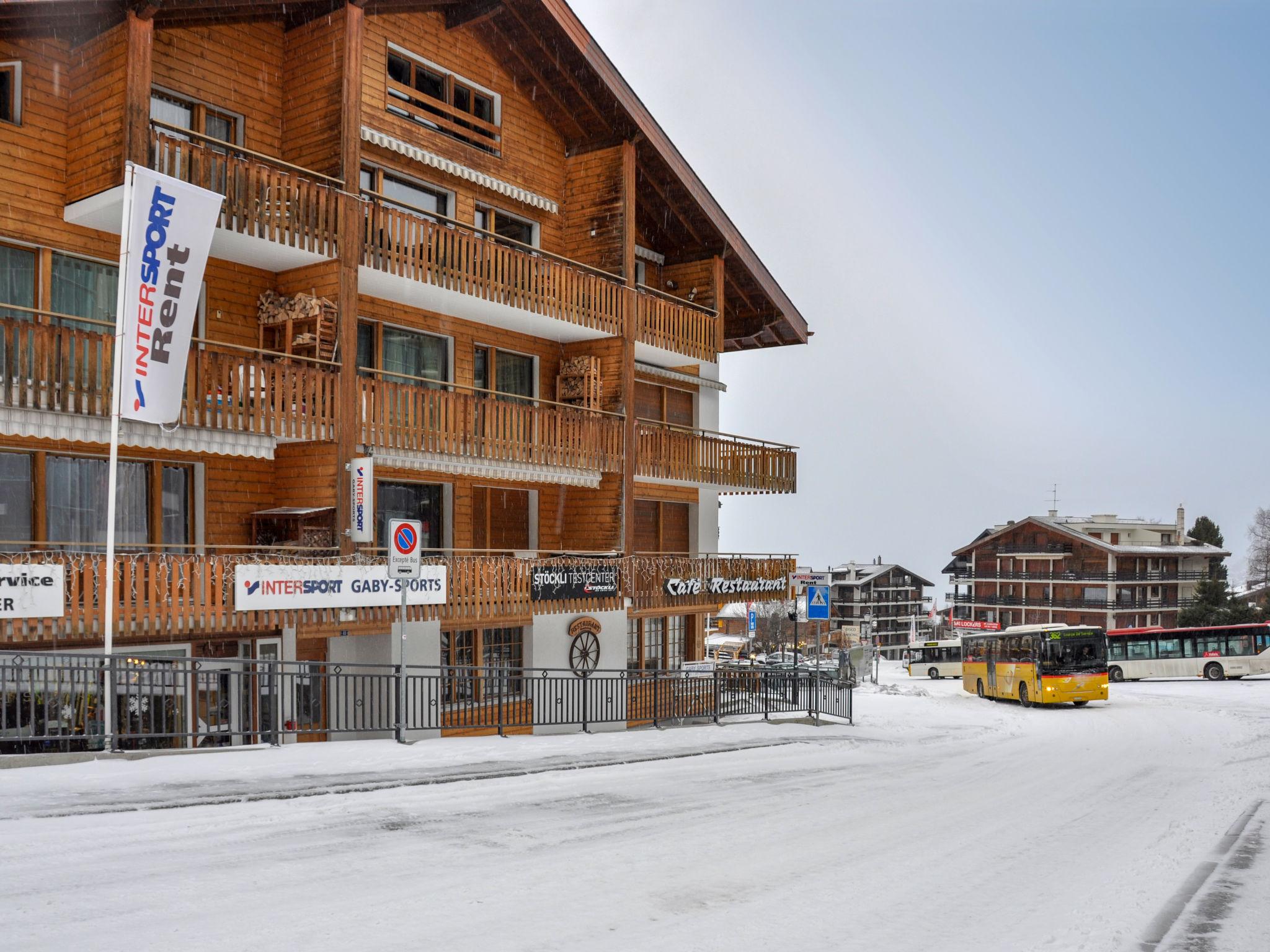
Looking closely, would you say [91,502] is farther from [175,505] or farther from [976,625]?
[976,625]

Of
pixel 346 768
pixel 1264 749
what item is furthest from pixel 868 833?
pixel 1264 749

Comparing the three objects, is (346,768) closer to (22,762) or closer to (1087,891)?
(22,762)

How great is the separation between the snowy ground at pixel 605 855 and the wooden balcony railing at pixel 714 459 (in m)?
10.9

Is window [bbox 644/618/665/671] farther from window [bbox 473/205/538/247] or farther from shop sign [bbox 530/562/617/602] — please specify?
window [bbox 473/205/538/247]

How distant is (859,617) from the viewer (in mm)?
124812

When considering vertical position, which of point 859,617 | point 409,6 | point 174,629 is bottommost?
point 859,617

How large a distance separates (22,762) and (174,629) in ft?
10.5

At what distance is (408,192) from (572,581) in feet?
28.5

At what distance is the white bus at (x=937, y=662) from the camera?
67.5m

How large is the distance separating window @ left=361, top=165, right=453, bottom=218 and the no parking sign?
7.75 metres

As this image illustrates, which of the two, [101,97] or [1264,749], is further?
[1264,749]

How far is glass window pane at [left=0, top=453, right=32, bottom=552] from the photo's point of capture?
15.7 meters

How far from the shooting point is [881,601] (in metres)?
127

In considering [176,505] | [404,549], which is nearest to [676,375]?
[176,505]
